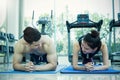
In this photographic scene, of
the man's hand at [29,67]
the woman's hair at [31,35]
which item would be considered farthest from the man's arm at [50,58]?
the woman's hair at [31,35]

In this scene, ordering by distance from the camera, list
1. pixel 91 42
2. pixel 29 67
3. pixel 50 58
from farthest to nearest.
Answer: pixel 50 58, pixel 29 67, pixel 91 42

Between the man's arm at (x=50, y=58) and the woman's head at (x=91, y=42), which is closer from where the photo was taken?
the woman's head at (x=91, y=42)

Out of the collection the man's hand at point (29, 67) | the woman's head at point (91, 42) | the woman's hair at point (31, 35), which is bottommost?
the man's hand at point (29, 67)

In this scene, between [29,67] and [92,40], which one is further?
[29,67]

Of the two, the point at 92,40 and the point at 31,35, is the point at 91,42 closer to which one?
the point at 92,40

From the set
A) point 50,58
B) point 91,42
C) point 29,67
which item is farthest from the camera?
point 50,58

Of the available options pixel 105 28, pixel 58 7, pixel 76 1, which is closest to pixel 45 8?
pixel 58 7

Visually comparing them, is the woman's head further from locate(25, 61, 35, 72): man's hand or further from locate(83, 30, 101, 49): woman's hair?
locate(25, 61, 35, 72): man's hand

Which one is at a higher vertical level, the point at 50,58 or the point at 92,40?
the point at 92,40

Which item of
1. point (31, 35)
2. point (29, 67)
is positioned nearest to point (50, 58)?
point (29, 67)

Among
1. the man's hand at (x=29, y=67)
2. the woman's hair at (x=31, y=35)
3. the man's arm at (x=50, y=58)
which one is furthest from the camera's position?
the man's arm at (x=50, y=58)

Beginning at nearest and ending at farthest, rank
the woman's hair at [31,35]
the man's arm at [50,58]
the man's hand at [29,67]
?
the woman's hair at [31,35] → the man's hand at [29,67] → the man's arm at [50,58]

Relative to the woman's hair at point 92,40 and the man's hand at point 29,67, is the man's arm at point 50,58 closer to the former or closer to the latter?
the man's hand at point 29,67

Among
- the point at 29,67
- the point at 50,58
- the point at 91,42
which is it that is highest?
the point at 91,42
